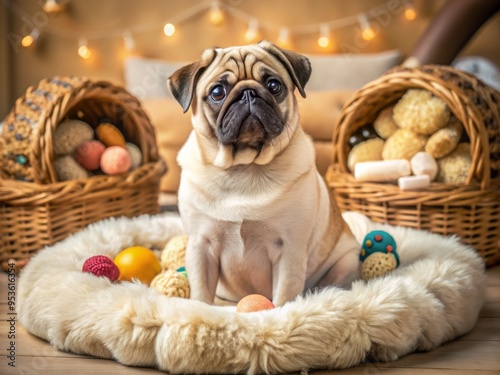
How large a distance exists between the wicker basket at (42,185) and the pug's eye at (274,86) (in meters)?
0.98

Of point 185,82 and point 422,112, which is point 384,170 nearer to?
point 422,112

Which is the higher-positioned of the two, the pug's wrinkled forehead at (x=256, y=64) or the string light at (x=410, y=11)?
the string light at (x=410, y=11)

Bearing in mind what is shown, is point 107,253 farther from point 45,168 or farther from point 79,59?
point 79,59

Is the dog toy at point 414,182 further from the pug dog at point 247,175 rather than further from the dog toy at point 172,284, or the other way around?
the dog toy at point 172,284

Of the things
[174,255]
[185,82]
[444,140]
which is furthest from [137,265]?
[444,140]

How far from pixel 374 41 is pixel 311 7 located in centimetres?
47

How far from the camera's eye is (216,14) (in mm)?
4141

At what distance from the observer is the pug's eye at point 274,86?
5.65ft

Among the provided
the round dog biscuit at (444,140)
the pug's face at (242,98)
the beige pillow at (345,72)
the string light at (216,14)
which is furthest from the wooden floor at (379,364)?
the string light at (216,14)

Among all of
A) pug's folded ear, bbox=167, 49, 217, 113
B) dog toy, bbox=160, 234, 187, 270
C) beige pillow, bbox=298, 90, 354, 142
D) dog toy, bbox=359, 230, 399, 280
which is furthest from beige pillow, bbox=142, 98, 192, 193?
pug's folded ear, bbox=167, 49, 217, 113

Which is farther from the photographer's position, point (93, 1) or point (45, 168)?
point (93, 1)

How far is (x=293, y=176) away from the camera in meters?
1.77

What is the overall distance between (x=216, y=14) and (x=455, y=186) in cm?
229

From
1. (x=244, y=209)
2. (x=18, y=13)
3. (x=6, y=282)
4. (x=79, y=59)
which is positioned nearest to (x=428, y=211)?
(x=244, y=209)
